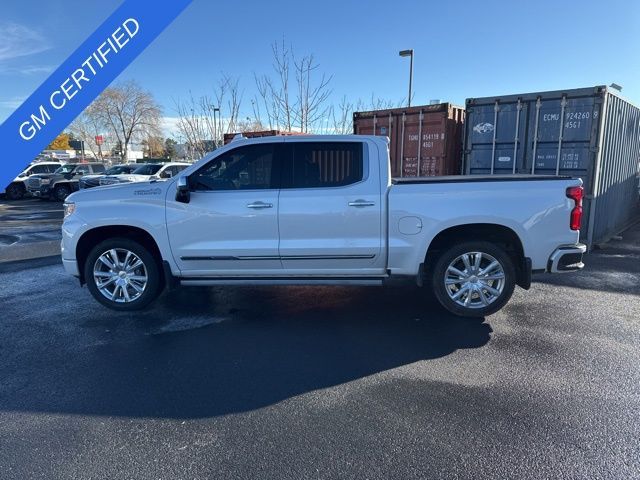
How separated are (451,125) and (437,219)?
582 centimetres

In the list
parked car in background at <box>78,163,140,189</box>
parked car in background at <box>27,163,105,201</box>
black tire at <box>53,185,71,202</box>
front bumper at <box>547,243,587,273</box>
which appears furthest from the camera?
black tire at <box>53,185,71,202</box>

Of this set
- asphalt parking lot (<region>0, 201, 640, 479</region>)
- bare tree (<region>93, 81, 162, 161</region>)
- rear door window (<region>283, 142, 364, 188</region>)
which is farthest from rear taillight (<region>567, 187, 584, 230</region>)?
bare tree (<region>93, 81, 162, 161</region>)

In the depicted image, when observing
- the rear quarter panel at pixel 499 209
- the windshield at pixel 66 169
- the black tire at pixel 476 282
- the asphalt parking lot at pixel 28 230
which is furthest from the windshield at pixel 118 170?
the black tire at pixel 476 282

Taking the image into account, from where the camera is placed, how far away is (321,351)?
13.9 ft

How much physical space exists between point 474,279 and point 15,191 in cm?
2625

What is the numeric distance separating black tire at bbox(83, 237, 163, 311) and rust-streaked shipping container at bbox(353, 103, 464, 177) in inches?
261

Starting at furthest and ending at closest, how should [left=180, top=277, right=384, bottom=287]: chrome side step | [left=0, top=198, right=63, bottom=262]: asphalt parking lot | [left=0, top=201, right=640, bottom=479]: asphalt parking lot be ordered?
1. [left=0, top=198, right=63, bottom=262]: asphalt parking lot
2. [left=180, top=277, right=384, bottom=287]: chrome side step
3. [left=0, top=201, right=640, bottom=479]: asphalt parking lot

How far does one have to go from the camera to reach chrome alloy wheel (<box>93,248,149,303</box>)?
17.1ft

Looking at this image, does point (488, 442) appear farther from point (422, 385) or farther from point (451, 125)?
point (451, 125)

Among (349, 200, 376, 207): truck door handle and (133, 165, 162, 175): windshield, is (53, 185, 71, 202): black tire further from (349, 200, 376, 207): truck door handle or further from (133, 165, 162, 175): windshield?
(349, 200, 376, 207): truck door handle

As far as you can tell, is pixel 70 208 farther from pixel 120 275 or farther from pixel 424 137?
pixel 424 137

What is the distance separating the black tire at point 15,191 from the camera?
77.9 ft

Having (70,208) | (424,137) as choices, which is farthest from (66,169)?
(70,208)

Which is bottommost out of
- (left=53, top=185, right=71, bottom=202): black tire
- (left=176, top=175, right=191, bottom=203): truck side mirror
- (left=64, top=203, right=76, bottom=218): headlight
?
(left=53, top=185, right=71, bottom=202): black tire
